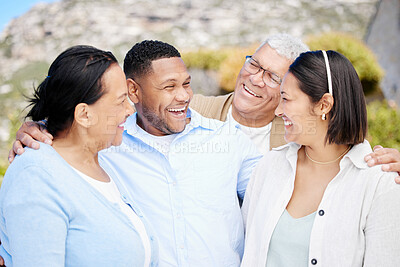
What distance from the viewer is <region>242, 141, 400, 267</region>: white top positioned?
1.66 metres

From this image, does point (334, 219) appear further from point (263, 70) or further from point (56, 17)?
point (56, 17)

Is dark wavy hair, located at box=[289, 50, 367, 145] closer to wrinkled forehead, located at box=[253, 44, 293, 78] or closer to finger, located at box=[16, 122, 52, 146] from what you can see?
wrinkled forehead, located at box=[253, 44, 293, 78]

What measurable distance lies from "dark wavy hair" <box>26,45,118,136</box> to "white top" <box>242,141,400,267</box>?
1.20m

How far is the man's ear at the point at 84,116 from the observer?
1620 mm

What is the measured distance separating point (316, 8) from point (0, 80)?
112 ft

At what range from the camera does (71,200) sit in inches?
58.1

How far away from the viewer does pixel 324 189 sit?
6.53ft

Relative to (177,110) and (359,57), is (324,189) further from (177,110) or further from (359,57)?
(359,57)

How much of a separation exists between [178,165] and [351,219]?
106cm

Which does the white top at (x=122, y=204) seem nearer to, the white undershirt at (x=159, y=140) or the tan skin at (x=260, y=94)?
the white undershirt at (x=159, y=140)

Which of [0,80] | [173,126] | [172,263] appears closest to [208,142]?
[173,126]

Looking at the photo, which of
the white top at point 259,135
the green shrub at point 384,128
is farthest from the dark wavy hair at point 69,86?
the green shrub at point 384,128

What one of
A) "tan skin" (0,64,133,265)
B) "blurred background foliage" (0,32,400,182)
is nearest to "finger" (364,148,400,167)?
"tan skin" (0,64,133,265)

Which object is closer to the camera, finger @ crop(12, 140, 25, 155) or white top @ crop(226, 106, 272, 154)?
finger @ crop(12, 140, 25, 155)
